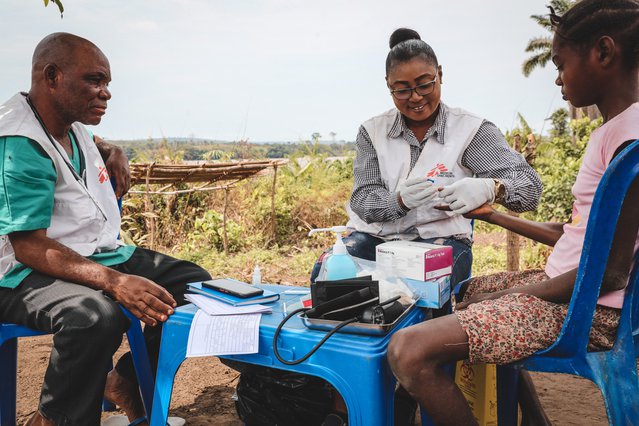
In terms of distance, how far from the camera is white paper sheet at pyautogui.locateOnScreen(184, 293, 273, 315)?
1.65 meters

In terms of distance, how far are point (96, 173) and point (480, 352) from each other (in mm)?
1907

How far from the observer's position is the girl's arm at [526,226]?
1.93m

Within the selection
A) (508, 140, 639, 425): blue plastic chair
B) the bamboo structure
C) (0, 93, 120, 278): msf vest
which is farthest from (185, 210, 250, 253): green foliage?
(508, 140, 639, 425): blue plastic chair

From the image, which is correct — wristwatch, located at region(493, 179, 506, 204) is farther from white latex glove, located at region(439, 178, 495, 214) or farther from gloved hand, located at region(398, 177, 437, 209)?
gloved hand, located at region(398, 177, 437, 209)

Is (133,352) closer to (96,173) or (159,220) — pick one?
(96,173)

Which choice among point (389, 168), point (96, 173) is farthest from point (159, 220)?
point (389, 168)

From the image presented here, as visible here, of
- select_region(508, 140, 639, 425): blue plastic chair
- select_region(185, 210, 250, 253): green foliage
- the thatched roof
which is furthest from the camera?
select_region(185, 210, 250, 253): green foliage

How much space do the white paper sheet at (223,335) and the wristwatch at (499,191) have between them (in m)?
1.21

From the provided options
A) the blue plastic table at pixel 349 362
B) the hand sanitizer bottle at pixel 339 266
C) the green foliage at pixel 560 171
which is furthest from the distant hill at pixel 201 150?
the blue plastic table at pixel 349 362

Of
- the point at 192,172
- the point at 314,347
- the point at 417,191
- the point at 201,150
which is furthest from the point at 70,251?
the point at 201,150

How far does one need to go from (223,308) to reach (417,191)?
3.18 ft

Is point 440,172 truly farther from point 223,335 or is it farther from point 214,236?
point 214,236

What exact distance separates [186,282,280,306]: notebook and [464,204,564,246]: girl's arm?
95cm

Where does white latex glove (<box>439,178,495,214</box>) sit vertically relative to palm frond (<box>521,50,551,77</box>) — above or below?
below
